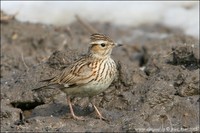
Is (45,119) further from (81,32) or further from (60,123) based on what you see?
(81,32)

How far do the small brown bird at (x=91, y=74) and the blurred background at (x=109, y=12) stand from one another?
19.1 feet

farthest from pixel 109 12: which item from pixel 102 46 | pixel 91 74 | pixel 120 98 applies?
pixel 91 74

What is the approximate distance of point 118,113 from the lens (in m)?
8.36

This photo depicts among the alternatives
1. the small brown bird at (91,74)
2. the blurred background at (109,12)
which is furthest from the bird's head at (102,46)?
the blurred background at (109,12)

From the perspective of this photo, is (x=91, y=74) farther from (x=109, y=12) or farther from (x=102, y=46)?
(x=109, y=12)

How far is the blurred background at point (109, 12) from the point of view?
14109 millimetres

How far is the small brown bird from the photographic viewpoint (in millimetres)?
7906

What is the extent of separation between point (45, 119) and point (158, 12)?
720 centimetres

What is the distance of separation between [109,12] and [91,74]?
265 inches

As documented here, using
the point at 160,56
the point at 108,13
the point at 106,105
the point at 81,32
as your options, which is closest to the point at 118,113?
the point at 106,105

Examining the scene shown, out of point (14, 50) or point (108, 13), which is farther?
point (108, 13)

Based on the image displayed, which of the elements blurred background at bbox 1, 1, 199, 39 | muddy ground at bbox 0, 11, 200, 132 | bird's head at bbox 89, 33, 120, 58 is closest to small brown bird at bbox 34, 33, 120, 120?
bird's head at bbox 89, 33, 120, 58

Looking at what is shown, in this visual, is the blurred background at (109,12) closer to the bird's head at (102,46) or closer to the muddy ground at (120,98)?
the muddy ground at (120,98)

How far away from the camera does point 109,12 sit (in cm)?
1454
